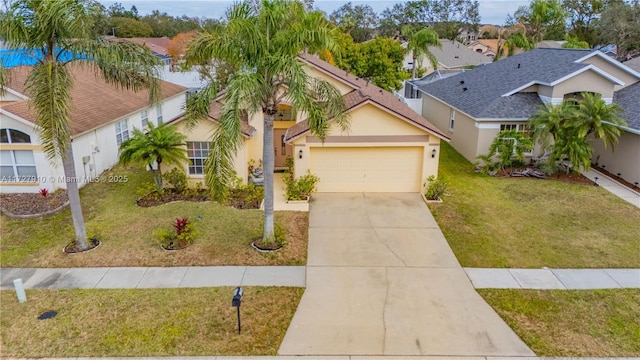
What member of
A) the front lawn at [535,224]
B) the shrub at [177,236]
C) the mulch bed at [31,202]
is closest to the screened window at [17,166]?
the mulch bed at [31,202]

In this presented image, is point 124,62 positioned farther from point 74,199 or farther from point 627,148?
point 627,148

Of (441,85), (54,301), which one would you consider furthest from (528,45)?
(54,301)

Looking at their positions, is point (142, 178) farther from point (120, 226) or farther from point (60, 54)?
point (60, 54)

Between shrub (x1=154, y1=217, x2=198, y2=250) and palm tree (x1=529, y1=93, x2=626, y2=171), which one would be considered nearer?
shrub (x1=154, y1=217, x2=198, y2=250)

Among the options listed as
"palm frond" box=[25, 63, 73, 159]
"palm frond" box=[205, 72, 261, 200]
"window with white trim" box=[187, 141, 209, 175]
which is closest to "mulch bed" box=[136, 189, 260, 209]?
"window with white trim" box=[187, 141, 209, 175]

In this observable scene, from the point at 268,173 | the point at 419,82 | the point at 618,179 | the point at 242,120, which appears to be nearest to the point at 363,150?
the point at 242,120

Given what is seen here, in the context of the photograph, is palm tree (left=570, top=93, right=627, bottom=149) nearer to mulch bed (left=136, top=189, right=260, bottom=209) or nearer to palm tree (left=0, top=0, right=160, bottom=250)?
mulch bed (left=136, top=189, right=260, bottom=209)
